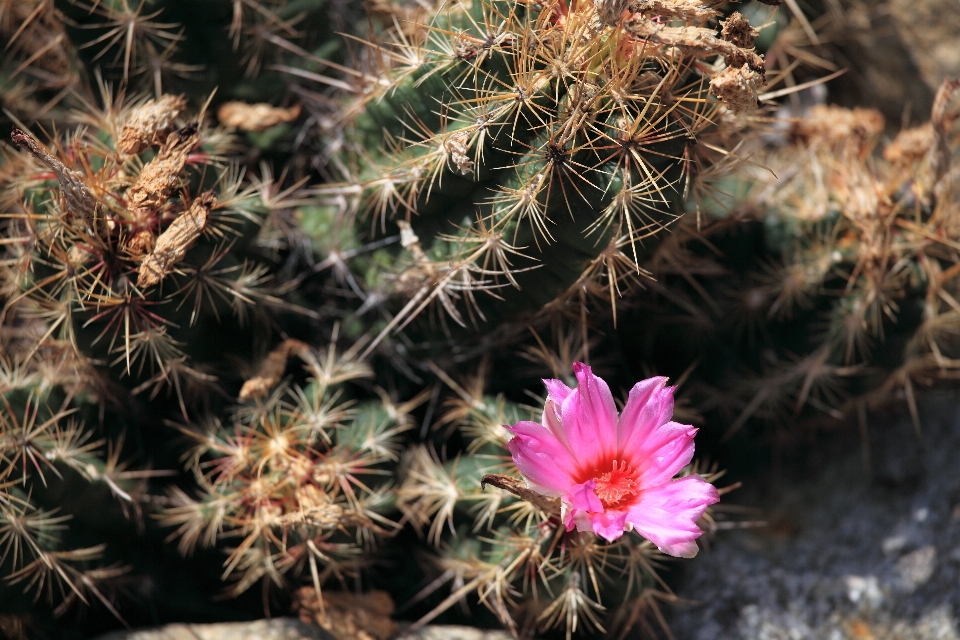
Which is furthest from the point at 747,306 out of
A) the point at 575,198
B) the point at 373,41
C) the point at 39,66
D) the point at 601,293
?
the point at 39,66

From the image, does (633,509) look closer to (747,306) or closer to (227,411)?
(747,306)

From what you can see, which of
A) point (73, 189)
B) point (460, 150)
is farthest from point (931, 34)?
point (73, 189)

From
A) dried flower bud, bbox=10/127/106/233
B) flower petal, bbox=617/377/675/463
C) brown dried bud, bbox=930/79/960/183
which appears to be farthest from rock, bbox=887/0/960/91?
dried flower bud, bbox=10/127/106/233

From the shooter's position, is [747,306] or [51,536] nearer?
[51,536]

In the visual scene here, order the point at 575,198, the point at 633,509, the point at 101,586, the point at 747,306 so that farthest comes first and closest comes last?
the point at 747,306 < the point at 101,586 < the point at 575,198 < the point at 633,509

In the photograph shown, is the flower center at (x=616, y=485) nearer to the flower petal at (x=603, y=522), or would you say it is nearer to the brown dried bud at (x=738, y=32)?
the flower petal at (x=603, y=522)
